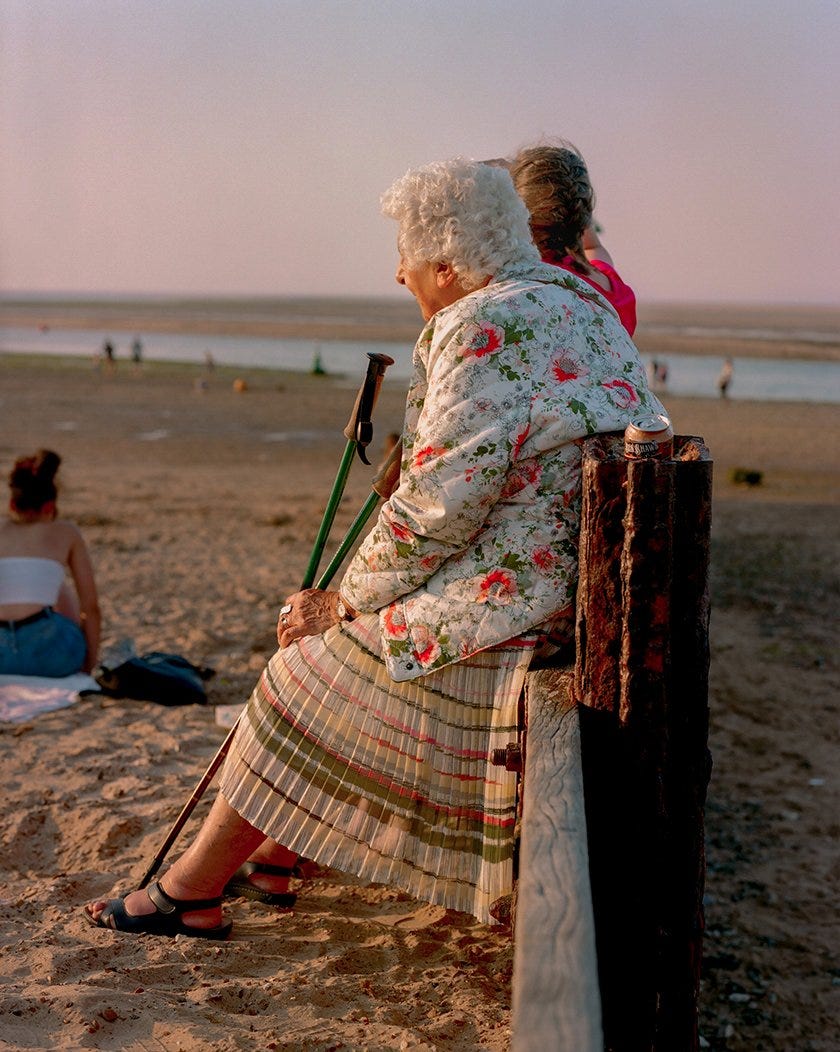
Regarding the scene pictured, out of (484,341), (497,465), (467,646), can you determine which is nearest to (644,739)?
(467,646)

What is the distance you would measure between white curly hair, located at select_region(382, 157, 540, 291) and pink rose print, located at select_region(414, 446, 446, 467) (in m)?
0.44

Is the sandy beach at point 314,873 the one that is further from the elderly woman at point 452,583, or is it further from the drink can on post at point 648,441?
the drink can on post at point 648,441

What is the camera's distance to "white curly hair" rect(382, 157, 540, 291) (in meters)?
2.79

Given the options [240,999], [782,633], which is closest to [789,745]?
[782,633]

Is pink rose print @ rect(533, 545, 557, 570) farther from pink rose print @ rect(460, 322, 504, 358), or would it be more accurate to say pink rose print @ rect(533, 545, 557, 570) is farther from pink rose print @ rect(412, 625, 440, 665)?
pink rose print @ rect(460, 322, 504, 358)

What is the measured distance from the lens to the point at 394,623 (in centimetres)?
281

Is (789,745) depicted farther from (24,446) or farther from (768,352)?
(768,352)

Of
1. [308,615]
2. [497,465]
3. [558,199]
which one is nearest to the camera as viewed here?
[497,465]

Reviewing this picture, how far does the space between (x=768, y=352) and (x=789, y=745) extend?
4165cm

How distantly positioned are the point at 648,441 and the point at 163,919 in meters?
1.79

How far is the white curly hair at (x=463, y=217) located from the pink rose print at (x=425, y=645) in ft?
2.66

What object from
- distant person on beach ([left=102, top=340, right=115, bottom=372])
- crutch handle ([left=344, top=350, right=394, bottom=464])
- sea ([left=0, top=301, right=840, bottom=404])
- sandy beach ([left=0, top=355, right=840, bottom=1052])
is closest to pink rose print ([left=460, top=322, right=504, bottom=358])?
crutch handle ([left=344, top=350, right=394, bottom=464])

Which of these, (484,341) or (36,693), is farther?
(36,693)

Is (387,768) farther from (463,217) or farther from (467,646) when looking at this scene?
(463,217)
